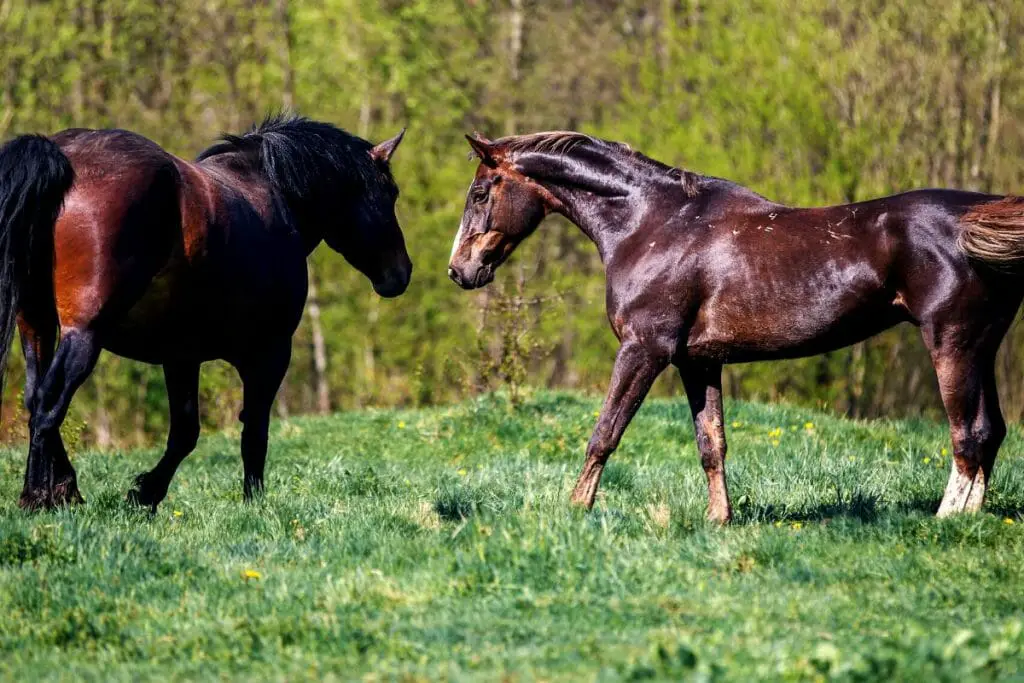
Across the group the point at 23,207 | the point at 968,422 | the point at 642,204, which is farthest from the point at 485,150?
the point at 968,422

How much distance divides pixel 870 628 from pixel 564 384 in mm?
16805

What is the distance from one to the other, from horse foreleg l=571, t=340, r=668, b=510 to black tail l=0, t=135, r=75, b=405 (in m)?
2.94

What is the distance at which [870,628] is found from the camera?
A: 178 inches

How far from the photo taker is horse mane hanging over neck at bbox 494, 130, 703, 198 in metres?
6.90

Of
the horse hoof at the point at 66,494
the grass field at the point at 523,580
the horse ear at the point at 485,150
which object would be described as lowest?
the horse hoof at the point at 66,494

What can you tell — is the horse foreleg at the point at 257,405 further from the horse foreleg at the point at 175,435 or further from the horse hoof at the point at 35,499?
the horse hoof at the point at 35,499

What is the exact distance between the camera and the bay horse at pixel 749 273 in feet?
20.0

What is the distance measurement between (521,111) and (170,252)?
16.8 meters

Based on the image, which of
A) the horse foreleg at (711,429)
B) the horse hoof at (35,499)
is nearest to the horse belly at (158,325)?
the horse hoof at (35,499)

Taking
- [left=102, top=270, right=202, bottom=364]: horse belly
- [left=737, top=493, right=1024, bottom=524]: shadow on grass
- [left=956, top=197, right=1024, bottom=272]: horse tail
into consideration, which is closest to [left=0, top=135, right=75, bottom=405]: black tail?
[left=102, top=270, right=202, bottom=364]: horse belly

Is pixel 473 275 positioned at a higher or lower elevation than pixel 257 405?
higher

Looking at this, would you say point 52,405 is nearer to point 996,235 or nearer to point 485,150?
point 485,150

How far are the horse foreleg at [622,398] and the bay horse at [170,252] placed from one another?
7.26 ft

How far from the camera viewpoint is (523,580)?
5.15 m
